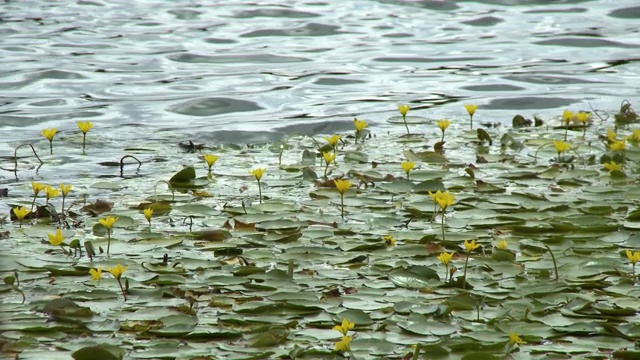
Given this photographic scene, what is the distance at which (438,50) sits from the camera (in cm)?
781

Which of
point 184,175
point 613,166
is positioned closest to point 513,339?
point 613,166

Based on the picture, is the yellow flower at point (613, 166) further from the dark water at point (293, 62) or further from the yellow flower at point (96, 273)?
the yellow flower at point (96, 273)

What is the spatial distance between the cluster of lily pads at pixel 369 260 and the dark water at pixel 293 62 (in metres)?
1.51

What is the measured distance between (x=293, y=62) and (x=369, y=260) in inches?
178

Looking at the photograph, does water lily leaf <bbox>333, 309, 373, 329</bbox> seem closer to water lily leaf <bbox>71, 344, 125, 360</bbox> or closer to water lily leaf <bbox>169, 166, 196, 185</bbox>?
water lily leaf <bbox>71, 344, 125, 360</bbox>

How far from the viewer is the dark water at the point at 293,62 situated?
603 centimetres

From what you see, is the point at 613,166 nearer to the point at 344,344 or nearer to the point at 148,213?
the point at 148,213

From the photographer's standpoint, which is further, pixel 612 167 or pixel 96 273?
pixel 612 167

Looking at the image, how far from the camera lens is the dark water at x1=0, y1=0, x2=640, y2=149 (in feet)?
19.8

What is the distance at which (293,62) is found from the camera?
7574mm

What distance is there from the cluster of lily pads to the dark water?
151cm

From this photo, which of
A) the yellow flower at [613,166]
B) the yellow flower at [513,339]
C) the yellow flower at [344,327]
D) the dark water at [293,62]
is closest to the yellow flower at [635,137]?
the yellow flower at [613,166]

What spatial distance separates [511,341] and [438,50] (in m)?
5.55

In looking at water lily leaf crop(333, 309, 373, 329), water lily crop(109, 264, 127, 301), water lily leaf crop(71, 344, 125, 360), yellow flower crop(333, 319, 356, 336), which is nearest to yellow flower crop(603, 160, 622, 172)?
water lily leaf crop(333, 309, 373, 329)
